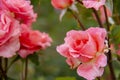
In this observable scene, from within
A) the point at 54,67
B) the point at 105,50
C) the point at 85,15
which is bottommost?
the point at 54,67

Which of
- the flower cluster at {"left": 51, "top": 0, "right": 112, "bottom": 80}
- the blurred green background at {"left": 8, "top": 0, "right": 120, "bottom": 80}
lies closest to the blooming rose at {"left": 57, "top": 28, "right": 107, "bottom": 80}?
the flower cluster at {"left": 51, "top": 0, "right": 112, "bottom": 80}

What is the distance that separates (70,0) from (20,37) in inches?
5.7

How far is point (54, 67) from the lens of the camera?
248cm

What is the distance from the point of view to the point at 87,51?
0.91 metres

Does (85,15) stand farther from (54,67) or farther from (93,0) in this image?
(54,67)

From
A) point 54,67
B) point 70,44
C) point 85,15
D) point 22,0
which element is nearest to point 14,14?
point 22,0

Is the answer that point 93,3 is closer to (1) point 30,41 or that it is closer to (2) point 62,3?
(2) point 62,3

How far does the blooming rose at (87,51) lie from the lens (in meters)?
0.91

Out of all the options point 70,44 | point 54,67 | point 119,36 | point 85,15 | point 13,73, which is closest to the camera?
point 70,44

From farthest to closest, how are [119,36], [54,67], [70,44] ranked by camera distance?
1. [54,67]
2. [119,36]
3. [70,44]

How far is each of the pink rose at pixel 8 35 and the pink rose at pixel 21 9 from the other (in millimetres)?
25

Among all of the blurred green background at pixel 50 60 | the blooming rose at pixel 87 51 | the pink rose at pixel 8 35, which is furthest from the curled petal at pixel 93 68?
the blurred green background at pixel 50 60

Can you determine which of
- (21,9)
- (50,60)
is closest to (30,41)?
(21,9)

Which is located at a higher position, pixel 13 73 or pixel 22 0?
pixel 22 0
